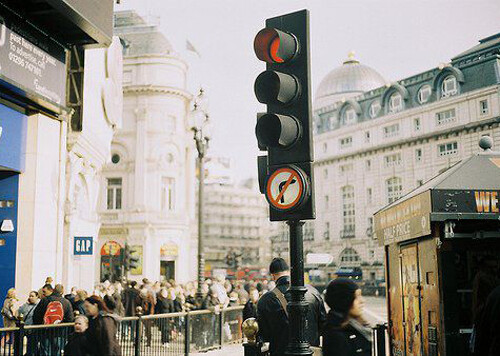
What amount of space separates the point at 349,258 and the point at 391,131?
56.0ft

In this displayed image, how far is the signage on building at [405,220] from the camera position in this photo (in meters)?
7.89

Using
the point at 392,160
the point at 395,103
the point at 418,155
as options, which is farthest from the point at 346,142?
the point at 418,155

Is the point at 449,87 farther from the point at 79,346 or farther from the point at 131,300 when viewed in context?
the point at 79,346

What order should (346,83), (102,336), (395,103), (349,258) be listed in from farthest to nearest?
(346,83) → (349,258) → (395,103) → (102,336)

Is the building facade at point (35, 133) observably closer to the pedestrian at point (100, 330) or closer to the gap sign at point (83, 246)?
the gap sign at point (83, 246)

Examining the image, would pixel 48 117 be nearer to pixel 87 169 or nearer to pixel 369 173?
pixel 87 169

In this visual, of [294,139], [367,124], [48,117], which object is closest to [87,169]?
A: [48,117]

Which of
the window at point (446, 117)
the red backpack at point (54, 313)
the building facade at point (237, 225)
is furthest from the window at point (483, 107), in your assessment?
the building facade at point (237, 225)

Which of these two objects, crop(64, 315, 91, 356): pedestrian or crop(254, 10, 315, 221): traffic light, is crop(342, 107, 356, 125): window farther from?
crop(254, 10, 315, 221): traffic light

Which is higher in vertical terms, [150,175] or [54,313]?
[150,175]

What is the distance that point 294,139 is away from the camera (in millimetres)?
5270

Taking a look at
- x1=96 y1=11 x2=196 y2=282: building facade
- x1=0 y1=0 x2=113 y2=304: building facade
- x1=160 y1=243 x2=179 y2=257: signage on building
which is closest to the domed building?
x1=96 y1=11 x2=196 y2=282: building facade

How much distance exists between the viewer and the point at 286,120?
5.20m

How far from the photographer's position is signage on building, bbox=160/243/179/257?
146ft
